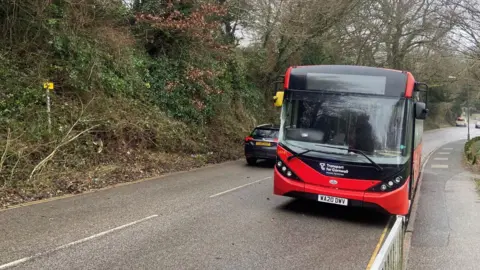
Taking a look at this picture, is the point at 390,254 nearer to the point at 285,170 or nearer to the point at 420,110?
the point at 285,170

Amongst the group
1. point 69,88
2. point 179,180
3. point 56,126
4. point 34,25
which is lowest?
point 179,180

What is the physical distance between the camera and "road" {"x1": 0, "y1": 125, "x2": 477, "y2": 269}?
5570 mm

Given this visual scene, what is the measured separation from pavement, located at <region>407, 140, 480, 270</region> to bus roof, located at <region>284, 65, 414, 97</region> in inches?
101

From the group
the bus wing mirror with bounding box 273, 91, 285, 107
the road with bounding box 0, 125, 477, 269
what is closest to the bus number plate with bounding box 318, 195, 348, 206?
the road with bounding box 0, 125, 477, 269

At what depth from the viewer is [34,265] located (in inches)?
204

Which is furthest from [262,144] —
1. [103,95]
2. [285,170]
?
[285,170]

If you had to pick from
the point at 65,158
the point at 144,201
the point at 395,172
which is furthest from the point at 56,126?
the point at 395,172

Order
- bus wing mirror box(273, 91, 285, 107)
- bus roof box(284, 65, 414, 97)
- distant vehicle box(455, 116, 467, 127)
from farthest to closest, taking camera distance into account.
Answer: distant vehicle box(455, 116, 467, 127) < bus wing mirror box(273, 91, 285, 107) < bus roof box(284, 65, 414, 97)

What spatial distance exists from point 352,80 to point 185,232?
4153 mm

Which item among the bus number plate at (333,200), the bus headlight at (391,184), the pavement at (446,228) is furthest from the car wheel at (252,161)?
the bus headlight at (391,184)

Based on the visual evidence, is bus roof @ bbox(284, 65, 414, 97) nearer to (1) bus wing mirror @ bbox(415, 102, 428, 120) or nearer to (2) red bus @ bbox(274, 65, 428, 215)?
(2) red bus @ bbox(274, 65, 428, 215)

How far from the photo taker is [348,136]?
7.95 m

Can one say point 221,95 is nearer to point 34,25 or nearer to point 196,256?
point 34,25

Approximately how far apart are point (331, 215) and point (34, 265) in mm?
5481
